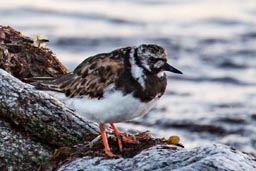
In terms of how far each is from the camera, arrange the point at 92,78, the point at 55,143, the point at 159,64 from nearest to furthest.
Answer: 1. the point at 159,64
2. the point at 92,78
3. the point at 55,143

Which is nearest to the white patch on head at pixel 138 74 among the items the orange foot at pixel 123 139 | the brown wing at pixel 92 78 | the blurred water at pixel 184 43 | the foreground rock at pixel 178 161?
the brown wing at pixel 92 78

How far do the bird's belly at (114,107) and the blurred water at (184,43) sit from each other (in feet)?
18.2

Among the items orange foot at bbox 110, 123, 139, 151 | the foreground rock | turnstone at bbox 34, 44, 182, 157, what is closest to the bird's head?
turnstone at bbox 34, 44, 182, 157

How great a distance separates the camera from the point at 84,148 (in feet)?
23.4

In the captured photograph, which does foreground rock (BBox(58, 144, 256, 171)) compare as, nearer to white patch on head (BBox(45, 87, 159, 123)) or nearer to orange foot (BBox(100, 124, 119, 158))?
→ orange foot (BBox(100, 124, 119, 158))

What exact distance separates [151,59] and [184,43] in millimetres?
13150

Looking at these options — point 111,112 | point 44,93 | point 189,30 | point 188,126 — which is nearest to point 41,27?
point 189,30

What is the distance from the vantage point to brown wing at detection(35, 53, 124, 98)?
6648 millimetres

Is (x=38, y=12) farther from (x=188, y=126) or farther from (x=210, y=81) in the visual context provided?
(x=188, y=126)

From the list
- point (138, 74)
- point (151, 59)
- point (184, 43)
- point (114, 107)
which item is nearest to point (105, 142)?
point (114, 107)

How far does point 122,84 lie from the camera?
21.4 feet

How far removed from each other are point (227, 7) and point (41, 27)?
5.12m

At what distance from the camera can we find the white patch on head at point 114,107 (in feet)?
21.2

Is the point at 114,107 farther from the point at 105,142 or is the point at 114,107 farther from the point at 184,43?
the point at 184,43
